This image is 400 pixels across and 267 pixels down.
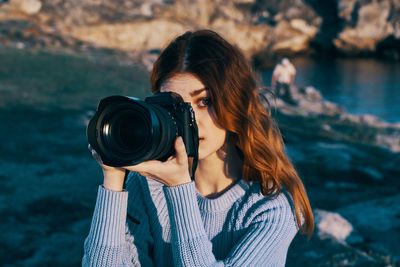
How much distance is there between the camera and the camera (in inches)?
44.2

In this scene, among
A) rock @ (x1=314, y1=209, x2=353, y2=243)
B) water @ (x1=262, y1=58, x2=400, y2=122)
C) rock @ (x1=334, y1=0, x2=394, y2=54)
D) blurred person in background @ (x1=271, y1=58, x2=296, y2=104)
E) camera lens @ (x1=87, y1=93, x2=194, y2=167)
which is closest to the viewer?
camera lens @ (x1=87, y1=93, x2=194, y2=167)

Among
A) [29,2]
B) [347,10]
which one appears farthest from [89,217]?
[347,10]

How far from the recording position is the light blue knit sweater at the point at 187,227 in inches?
46.6

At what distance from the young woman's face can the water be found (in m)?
11.8

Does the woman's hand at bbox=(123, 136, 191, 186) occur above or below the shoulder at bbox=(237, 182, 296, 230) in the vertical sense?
above

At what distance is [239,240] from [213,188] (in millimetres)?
312

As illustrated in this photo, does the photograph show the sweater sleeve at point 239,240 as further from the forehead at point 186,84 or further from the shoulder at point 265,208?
the forehead at point 186,84

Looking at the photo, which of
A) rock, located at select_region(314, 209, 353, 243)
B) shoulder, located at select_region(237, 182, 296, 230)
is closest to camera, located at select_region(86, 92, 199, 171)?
shoulder, located at select_region(237, 182, 296, 230)

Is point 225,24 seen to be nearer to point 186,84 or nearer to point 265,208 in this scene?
point 186,84

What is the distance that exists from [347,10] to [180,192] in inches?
1183

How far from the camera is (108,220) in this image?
49.4 inches

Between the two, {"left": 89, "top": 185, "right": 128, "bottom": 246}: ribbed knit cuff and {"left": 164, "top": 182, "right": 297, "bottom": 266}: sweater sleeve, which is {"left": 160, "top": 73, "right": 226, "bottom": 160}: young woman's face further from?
{"left": 89, "top": 185, "right": 128, "bottom": 246}: ribbed knit cuff

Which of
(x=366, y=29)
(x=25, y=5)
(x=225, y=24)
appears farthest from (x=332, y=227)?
(x=366, y=29)

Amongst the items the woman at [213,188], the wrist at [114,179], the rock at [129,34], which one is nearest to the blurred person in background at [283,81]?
the woman at [213,188]
